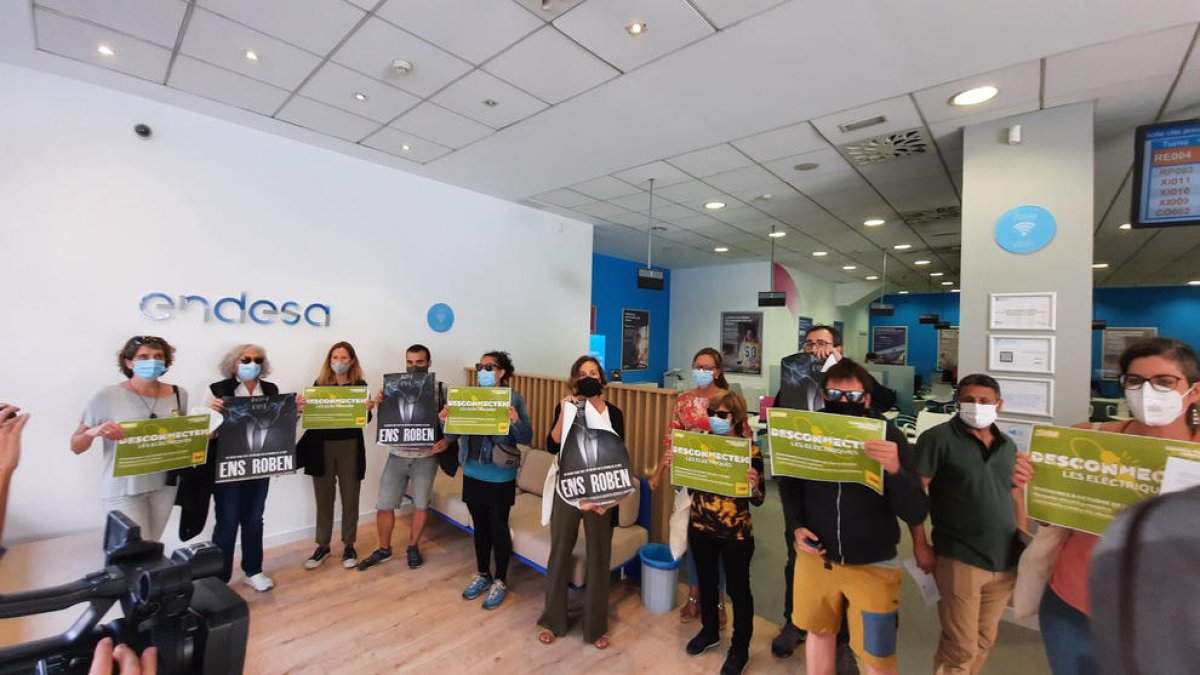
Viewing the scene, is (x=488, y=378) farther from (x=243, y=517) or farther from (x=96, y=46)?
(x=96, y=46)

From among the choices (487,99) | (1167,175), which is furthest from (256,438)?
(1167,175)

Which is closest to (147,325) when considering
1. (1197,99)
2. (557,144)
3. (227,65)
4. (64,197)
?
(64,197)

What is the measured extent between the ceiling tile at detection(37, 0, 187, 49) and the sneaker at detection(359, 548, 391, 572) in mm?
3680

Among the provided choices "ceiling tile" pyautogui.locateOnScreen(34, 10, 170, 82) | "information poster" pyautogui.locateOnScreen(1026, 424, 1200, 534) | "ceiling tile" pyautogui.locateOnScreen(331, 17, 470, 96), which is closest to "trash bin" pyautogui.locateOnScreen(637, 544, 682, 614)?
"information poster" pyautogui.locateOnScreen(1026, 424, 1200, 534)

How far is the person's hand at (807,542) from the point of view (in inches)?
78.2

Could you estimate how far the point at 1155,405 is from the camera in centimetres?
166

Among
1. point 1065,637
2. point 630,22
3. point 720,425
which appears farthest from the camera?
point 720,425

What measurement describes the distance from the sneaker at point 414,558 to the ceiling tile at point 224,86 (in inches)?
140

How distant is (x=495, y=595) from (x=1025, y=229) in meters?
4.43

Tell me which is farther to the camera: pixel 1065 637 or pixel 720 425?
pixel 720 425

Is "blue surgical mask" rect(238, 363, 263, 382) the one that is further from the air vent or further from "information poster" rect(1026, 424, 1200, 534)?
the air vent

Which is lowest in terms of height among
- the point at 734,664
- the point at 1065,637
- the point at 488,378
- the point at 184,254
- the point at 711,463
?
the point at 734,664

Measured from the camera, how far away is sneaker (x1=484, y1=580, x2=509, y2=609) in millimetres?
3110

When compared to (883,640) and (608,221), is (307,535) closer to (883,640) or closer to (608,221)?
(883,640)
